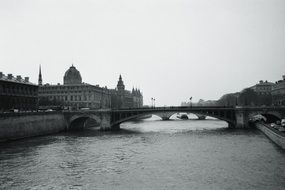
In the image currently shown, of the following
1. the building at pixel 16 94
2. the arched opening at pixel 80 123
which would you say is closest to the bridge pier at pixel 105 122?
the arched opening at pixel 80 123

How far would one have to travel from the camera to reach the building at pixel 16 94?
2778 inches

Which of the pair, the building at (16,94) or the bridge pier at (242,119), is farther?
the bridge pier at (242,119)

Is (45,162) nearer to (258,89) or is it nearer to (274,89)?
(274,89)

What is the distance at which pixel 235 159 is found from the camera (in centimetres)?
3603

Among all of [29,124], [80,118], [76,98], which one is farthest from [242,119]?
[76,98]

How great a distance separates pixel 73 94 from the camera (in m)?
133

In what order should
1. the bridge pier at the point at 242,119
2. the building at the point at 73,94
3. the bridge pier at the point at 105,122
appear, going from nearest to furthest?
the bridge pier at the point at 242,119, the bridge pier at the point at 105,122, the building at the point at 73,94

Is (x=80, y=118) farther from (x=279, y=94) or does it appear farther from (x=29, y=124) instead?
(x=279, y=94)

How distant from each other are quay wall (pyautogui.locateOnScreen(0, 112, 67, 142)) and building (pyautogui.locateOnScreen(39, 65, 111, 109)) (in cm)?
4703

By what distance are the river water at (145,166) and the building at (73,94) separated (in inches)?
3228

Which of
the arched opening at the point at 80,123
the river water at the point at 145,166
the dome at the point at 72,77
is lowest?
the river water at the point at 145,166

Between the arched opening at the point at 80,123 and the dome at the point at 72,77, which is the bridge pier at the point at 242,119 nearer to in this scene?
the arched opening at the point at 80,123

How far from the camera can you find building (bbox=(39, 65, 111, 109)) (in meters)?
130

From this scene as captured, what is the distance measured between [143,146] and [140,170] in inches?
637
